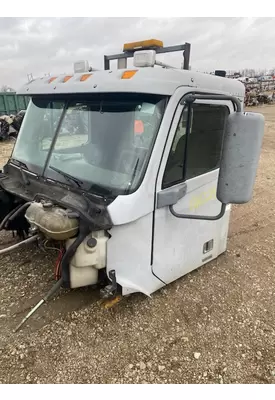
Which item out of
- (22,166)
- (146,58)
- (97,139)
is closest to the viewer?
(146,58)

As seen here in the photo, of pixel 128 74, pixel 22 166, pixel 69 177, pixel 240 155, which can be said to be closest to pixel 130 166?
pixel 69 177

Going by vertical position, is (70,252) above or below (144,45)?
below

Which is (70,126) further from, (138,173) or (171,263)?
(171,263)

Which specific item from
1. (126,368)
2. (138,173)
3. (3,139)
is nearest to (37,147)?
(138,173)

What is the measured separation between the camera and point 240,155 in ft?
6.91

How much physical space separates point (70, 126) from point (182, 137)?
3.29 ft

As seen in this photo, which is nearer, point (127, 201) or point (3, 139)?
point (127, 201)

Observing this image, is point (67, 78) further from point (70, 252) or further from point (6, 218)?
point (70, 252)

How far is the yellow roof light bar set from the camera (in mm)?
2873

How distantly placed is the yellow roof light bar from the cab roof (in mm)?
570

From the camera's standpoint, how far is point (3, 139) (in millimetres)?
12406

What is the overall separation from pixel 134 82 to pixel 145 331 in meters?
2.00

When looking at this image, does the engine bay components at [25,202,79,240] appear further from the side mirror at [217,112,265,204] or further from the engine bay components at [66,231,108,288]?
the side mirror at [217,112,265,204]

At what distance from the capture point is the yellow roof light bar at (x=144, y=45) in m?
2.87
